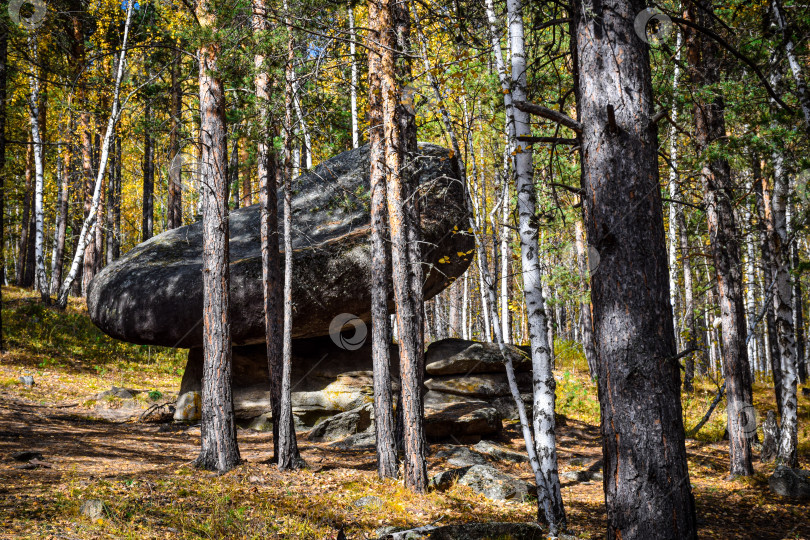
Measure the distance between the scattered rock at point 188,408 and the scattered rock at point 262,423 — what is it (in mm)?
1197

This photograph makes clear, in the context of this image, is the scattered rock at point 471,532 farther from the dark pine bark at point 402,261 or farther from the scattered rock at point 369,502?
the dark pine bark at point 402,261

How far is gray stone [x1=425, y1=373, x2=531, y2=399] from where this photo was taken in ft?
40.7

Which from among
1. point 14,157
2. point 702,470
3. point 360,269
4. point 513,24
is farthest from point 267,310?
point 14,157

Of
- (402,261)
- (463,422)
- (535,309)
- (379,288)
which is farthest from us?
(463,422)

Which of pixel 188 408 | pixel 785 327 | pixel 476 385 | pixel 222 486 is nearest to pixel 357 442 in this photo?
pixel 476 385

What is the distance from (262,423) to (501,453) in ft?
17.2

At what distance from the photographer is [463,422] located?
10.7m

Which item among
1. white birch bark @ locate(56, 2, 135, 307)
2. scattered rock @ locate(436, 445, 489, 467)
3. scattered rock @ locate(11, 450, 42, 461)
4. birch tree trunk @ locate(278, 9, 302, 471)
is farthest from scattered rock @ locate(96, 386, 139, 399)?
scattered rock @ locate(436, 445, 489, 467)

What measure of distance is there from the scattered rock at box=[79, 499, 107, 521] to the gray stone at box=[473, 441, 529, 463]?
22.3 ft

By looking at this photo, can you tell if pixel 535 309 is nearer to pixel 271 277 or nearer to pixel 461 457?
pixel 271 277

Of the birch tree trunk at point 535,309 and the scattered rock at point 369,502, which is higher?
the birch tree trunk at point 535,309

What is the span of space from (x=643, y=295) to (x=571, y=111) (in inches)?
596

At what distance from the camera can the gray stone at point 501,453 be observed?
982cm

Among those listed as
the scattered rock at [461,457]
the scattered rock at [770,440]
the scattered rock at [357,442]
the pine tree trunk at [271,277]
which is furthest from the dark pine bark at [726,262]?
the pine tree trunk at [271,277]
